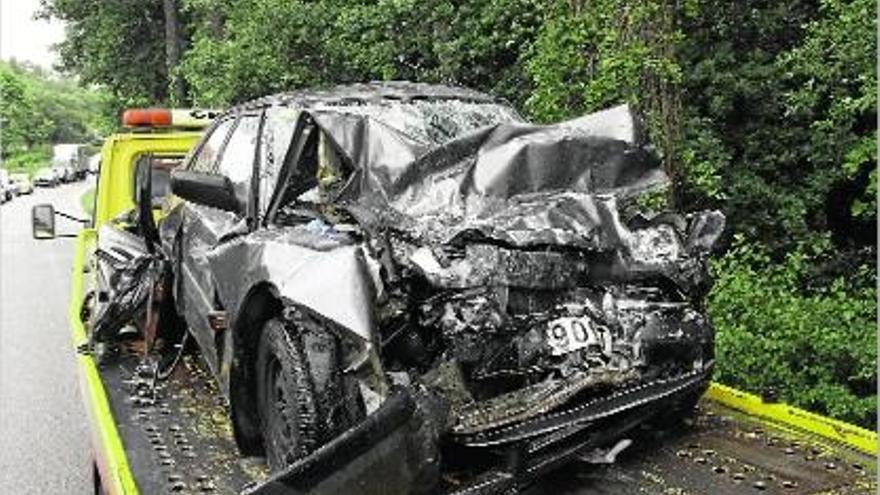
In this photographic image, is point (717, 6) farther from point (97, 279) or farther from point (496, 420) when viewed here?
point (496, 420)

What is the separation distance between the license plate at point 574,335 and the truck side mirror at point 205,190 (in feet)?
5.48

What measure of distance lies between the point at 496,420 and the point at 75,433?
4.61m

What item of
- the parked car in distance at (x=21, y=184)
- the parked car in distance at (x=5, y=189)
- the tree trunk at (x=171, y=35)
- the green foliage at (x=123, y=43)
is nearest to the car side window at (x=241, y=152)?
the tree trunk at (x=171, y=35)

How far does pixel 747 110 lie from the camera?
31.2ft

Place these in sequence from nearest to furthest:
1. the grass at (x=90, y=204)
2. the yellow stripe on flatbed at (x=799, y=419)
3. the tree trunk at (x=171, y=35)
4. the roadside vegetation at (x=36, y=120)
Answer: the yellow stripe on flatbed at (x=799, y=419) → the grass at (x=90, y=204) → the tree trunk at (x=171, y=35) → the roadside vegetation at (x=36, y=120)

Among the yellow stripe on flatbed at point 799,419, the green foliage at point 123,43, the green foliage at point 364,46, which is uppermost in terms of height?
Result: the green foliage at point 123,43

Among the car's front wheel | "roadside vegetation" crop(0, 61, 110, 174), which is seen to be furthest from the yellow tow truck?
"roadside vegetation" crop(0, 61, 110, 174)

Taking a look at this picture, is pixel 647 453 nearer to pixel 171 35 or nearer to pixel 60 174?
pixel 171 35

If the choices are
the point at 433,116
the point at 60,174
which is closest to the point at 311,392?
the point at 433,116

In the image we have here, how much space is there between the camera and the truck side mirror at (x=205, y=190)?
177 inches

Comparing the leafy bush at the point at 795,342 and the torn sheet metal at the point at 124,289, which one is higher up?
the torn sheet metal at the point at 124,289

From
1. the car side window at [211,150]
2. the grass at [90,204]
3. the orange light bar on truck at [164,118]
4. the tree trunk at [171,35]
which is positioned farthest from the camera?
the tree trunk at [171,35]

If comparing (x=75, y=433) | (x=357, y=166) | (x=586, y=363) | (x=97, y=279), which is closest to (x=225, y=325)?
(x=357, y=166)

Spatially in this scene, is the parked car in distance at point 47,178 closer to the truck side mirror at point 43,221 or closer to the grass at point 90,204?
the grass at point 90,204
